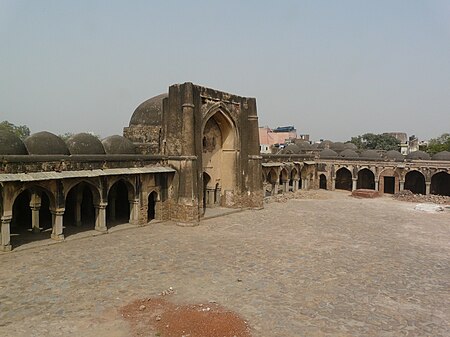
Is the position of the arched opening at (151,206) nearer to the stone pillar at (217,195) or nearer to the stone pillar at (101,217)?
the stone pillar at (101,217)

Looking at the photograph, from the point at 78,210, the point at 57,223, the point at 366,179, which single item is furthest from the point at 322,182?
the point at 57,223

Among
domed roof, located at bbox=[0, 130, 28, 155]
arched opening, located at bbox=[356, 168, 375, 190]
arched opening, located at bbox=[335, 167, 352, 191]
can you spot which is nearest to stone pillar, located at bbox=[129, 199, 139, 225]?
domed roof, located at bbox=[0, 130, 28, 155]

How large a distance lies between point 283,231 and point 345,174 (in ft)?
83.6

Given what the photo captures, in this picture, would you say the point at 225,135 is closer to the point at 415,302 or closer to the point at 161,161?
the point at 161,161

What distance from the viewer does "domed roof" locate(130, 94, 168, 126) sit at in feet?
75.9

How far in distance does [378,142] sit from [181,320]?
70.8 meters

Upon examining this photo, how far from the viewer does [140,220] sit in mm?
17672

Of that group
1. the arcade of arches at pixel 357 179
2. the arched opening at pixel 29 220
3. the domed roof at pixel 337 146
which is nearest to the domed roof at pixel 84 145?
the arched opening at pixel 29 220

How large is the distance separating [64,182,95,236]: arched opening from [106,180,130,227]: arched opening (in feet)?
3.07

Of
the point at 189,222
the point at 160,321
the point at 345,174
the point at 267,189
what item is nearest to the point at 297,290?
the point at 160,321

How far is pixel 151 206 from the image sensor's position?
2081 centimetres

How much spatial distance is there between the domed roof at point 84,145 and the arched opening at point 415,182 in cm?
3209

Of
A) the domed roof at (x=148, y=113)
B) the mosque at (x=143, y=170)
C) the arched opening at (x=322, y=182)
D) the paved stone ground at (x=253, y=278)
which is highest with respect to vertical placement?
the domed roof at (x=148, y=113)

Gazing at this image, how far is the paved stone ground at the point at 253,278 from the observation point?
26.3 feet
